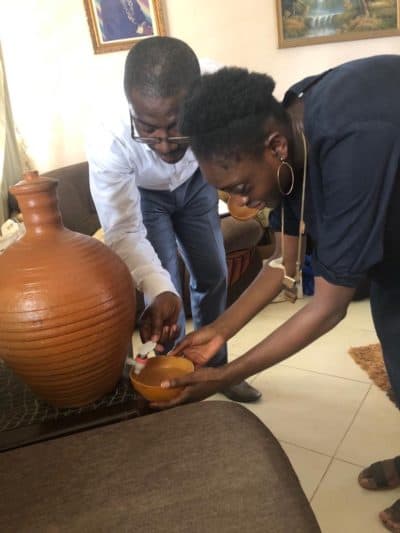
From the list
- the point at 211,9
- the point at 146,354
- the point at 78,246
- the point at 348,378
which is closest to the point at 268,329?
the point at 348,378

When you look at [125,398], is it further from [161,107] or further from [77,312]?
[161,107]

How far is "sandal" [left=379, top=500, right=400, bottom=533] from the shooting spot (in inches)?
47.1

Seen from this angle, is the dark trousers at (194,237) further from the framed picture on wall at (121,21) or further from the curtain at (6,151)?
the framed picture on wall at (121,21)

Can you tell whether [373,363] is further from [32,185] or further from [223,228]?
[32,185]

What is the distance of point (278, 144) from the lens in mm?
765

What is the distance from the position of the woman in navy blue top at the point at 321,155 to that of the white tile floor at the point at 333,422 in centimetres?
67

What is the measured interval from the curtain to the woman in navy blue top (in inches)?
80.1

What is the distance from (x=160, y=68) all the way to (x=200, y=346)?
0.62m

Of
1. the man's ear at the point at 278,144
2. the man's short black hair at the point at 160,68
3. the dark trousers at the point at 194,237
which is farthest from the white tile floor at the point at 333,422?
A: the man's short black hair at the point at 160,68

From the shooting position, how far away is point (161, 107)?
1.05m

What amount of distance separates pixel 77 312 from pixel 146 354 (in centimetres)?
23

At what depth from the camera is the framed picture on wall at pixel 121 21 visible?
273 cm

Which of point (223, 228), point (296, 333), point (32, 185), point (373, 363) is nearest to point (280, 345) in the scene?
point (296, 333)

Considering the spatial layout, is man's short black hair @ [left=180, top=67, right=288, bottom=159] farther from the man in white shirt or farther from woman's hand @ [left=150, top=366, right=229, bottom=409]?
woman's hand @ [left=150, top=366, right=229, bottom=409]
